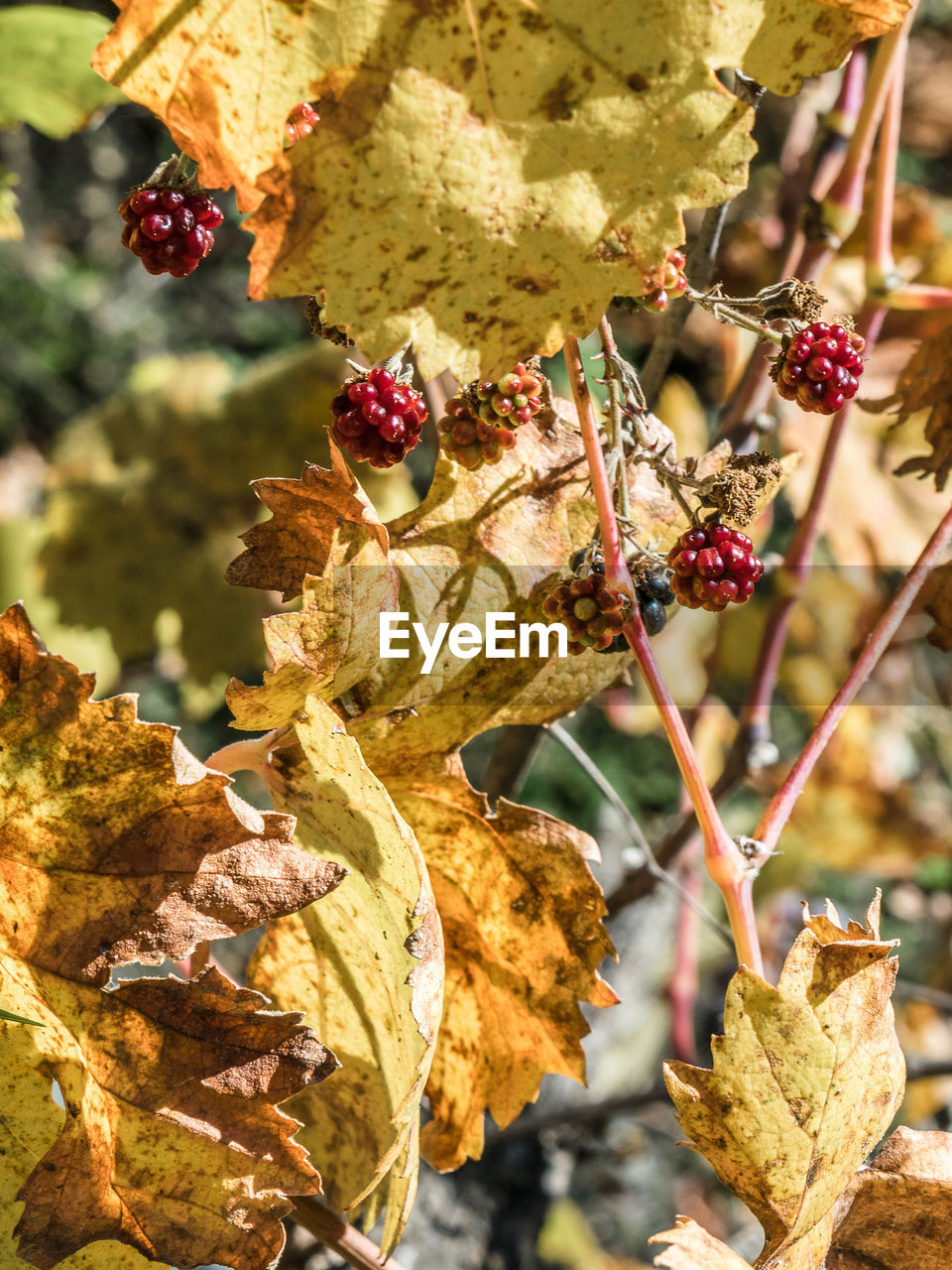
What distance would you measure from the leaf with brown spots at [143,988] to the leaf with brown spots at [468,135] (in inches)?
6.4

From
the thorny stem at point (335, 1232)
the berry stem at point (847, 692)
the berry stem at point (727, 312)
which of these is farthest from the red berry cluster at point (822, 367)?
the thorny stem at point (335, 1232)

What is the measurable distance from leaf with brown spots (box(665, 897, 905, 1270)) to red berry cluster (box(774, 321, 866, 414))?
19cm

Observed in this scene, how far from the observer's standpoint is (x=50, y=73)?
845mm

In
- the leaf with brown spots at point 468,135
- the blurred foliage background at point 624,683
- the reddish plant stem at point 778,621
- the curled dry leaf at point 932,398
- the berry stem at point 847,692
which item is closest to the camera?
the leaf with brown spots at point 468,135

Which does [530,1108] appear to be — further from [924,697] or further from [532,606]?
[924,697]

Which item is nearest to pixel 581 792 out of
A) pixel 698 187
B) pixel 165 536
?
pixel 165 536

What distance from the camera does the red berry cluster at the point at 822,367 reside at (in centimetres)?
39

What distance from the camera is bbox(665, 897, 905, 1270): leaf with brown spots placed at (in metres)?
0.36

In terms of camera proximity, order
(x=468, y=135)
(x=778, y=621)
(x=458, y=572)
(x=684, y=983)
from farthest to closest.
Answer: (x=684, y=983)
(x=778, y=621)
(x=458, y=572)
(x=468, y=135)

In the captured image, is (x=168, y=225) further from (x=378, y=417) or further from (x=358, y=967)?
(x=358, y=967)

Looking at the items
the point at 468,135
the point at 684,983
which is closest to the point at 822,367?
the point at 468,135

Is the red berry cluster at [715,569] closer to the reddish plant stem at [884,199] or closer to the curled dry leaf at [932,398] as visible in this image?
the curled dry leaf at [932,398]

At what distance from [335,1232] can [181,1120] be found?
0.12m

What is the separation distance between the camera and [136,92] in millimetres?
312
